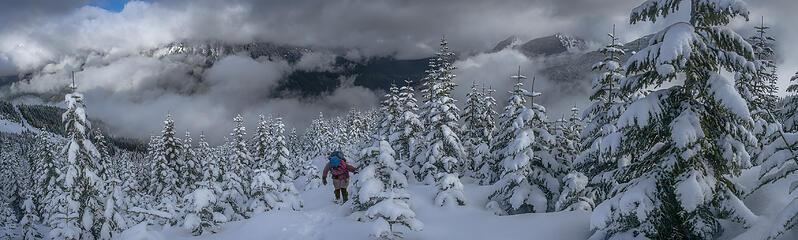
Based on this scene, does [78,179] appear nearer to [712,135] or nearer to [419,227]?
[419,227]

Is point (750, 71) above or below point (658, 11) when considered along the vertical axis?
below

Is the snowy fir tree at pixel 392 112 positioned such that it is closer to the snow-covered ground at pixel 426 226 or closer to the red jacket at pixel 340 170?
the red jacket at pixel 340 170

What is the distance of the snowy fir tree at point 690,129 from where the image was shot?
21.2ft

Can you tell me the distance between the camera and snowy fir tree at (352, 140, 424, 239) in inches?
346

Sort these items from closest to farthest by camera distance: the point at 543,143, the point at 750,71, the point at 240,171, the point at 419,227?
the point at 750,71
the point at 419,227
the point at 543,143
the point at 240,171

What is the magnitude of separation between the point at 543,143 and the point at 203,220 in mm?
→ 13371

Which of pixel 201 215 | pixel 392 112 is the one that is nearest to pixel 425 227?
pixel 201 215

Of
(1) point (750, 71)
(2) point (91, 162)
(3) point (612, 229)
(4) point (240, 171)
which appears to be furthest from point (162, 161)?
(1) point (750, 71)

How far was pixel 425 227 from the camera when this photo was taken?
1186 centimetres

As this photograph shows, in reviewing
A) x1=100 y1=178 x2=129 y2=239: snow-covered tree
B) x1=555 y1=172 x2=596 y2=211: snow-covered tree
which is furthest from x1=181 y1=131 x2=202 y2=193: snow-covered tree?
x1=555 y1=172 x2=596 y2=211: snow-covered tree

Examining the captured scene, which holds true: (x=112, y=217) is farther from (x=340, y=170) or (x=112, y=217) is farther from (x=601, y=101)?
(x=601, y=101)

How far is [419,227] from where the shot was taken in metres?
9.12

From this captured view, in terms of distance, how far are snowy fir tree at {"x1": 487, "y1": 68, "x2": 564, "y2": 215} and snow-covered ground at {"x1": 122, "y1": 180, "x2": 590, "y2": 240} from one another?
201 centimetres

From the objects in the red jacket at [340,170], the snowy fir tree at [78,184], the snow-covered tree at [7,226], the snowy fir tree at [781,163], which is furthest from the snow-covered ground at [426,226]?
the snow-covered tree at [7,226]
